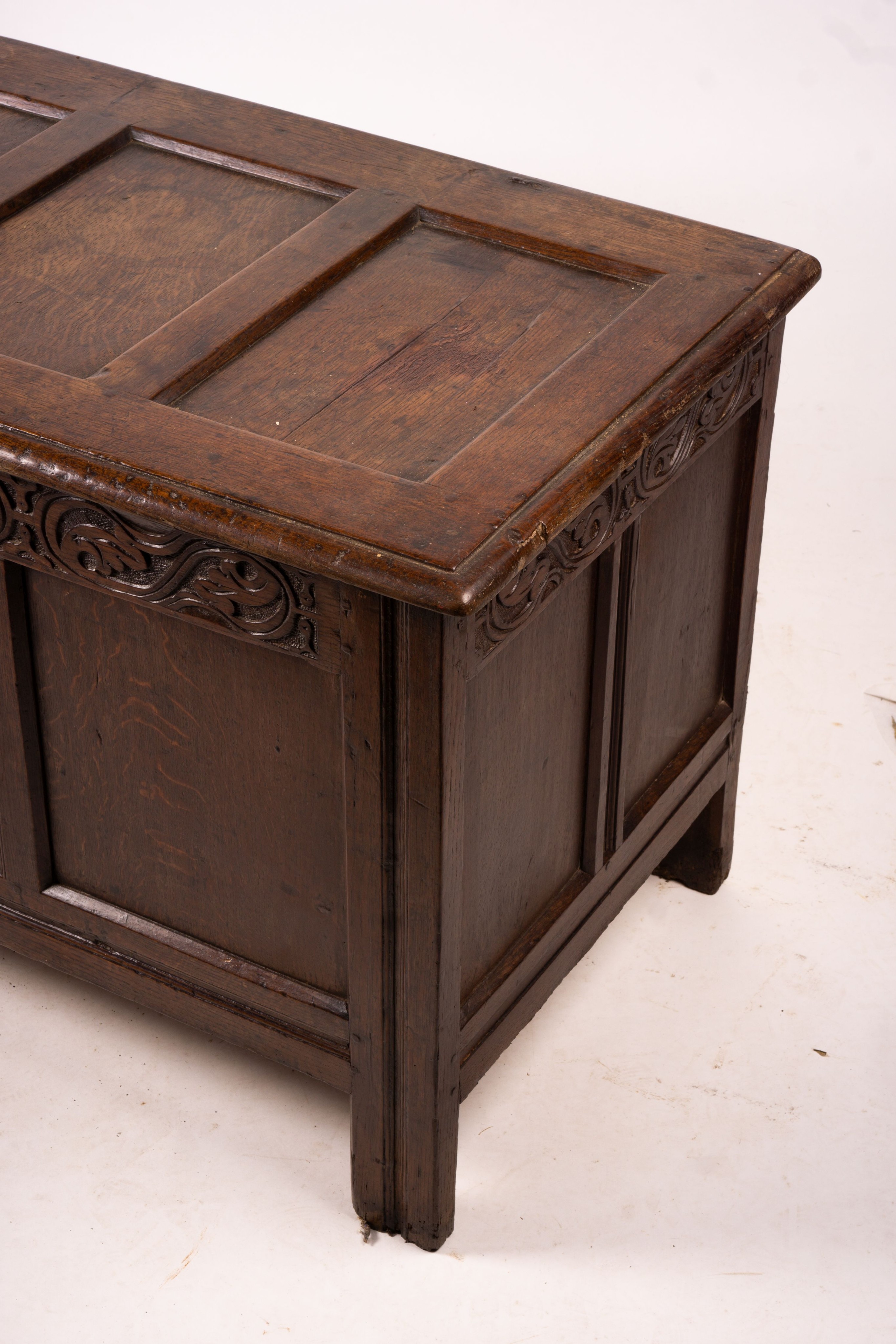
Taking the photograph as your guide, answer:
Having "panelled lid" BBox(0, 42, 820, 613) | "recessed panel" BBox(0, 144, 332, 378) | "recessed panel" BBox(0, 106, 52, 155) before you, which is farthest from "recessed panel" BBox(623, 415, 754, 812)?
"recessed panel" BBox(0, 106, 52, 155)

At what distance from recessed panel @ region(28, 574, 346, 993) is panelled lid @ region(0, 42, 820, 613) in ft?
0.66

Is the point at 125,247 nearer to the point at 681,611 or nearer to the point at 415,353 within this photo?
the point at 415,353

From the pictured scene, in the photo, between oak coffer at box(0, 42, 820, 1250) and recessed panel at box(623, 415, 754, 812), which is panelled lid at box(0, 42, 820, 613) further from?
recessed panel at box(623, 415, 754, 812)

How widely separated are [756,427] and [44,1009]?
3.94 feet

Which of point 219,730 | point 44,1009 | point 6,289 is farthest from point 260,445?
point 44,1009

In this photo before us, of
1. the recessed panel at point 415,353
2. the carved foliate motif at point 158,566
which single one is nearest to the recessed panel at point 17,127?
the recessed panel at point 415,353

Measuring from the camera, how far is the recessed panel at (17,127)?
2340 millimetres

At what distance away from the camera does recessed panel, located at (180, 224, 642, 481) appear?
5.98 ft

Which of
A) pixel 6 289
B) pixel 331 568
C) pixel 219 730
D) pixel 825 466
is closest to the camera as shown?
pixel 331 568

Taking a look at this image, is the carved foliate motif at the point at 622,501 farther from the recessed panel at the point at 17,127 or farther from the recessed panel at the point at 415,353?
the recessed panel at the point at 17,127

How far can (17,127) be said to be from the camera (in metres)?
2.38

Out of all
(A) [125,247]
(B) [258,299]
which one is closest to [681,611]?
(B) [258,299]

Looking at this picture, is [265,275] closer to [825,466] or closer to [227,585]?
[227,585]

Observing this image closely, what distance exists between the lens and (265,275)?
6.73 ft
